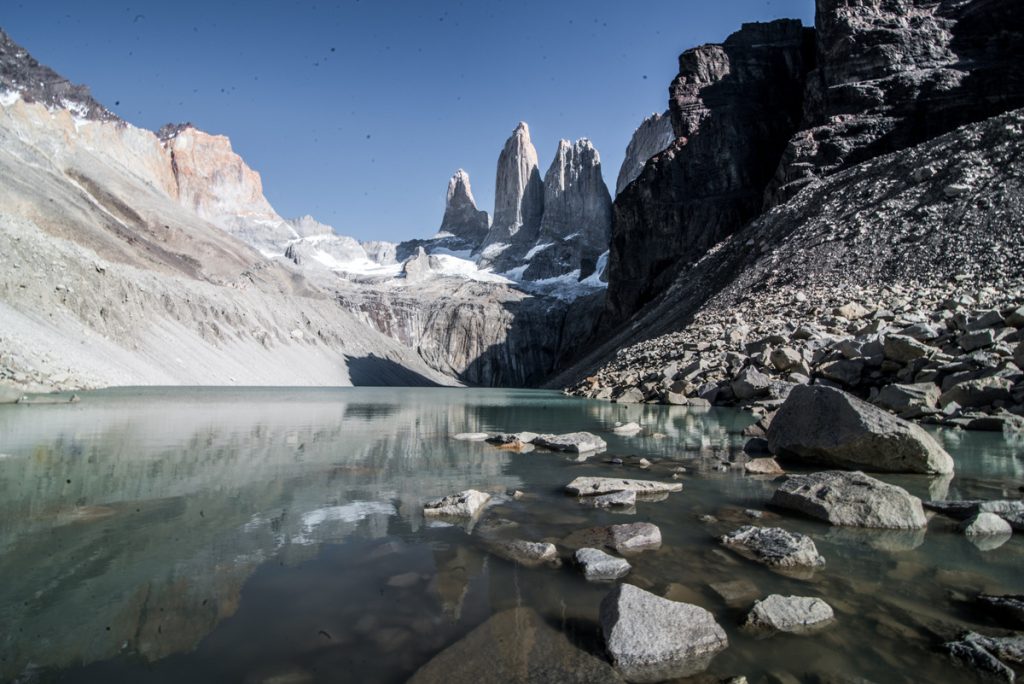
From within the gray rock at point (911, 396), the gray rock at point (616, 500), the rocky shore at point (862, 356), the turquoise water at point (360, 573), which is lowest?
the turquoise water at point (360, 573)

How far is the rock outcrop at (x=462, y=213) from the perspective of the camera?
618 feet

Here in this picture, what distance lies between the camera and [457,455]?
10133 millimetres

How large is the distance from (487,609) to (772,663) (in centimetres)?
169

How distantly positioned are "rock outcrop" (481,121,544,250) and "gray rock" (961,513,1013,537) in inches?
6060

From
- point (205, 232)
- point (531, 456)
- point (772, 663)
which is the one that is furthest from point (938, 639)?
point (205, 232)

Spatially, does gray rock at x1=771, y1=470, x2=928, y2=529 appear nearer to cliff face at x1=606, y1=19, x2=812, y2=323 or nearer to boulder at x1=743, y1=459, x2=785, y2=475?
boulder at x1=743, y1=459, x2=785, y2=475

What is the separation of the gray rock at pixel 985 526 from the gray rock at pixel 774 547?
1.85 m

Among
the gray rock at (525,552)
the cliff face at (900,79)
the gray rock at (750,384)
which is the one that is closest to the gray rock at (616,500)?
the gray rock at (525,552)

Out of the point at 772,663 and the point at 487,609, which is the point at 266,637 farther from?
the point at 772,663

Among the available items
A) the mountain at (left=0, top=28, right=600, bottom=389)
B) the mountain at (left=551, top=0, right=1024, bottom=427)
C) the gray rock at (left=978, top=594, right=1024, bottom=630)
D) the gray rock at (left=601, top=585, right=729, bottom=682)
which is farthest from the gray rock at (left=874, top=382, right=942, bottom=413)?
the mountain at (left=0, top=28, right=600, bottom=389)

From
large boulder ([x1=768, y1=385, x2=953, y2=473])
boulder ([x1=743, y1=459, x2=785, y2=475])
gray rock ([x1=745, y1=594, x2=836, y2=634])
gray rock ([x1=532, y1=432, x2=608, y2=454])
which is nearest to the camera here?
gray rock ([x1=745, y1=594, x2=836, y2=634])

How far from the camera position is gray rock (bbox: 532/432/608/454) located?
10.4 meters

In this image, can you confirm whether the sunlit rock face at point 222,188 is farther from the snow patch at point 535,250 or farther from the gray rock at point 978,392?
the gray rock at point 978,392

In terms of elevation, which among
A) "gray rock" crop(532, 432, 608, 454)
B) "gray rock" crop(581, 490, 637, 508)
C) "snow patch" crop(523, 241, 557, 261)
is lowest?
"gray rock" crop(581, 490, 637, 508)
